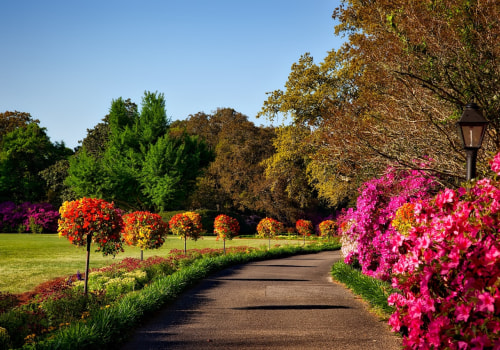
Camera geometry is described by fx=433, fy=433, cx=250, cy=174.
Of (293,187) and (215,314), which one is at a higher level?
(293,187)

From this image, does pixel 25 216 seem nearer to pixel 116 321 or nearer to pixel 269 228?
pixel 269 228

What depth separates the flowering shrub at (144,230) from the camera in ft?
55.0

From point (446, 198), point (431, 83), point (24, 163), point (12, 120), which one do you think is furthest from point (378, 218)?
point (12, 120)

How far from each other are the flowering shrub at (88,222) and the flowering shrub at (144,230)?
5.62 metres

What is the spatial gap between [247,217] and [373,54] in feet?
116

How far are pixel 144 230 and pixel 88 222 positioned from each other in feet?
20.2

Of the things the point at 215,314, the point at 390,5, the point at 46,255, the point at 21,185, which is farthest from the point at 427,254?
the point at 21,185

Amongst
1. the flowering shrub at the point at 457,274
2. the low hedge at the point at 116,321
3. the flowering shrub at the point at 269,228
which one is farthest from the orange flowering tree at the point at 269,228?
the flowering shrub at the point at 457,274

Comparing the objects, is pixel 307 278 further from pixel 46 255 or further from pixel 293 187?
pixel 293 187

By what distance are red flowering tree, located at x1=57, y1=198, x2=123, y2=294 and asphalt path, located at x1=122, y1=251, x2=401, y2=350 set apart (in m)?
2.59

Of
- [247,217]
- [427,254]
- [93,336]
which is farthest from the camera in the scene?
[247,217]

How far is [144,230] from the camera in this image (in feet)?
54.9

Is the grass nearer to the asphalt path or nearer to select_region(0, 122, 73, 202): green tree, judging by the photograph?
the asphalt path

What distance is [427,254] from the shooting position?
3.52 metres
